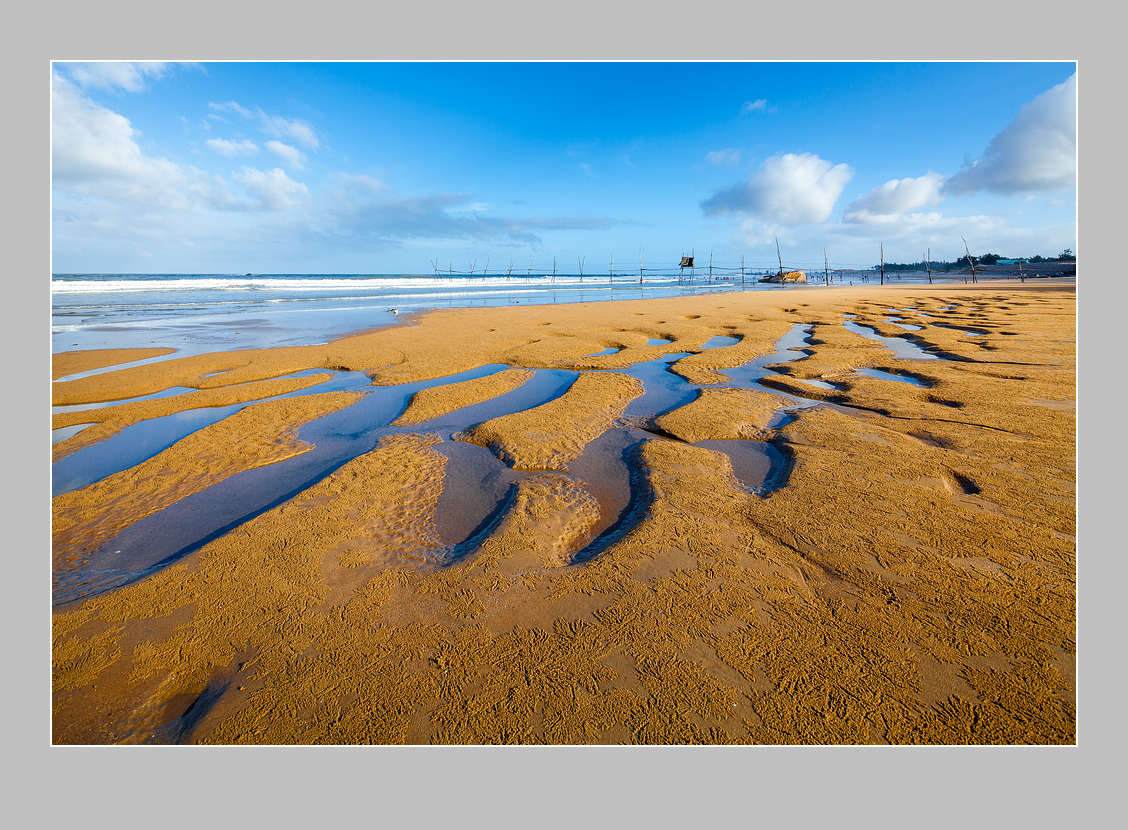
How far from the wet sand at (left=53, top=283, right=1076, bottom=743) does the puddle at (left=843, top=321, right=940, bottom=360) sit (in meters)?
4.42

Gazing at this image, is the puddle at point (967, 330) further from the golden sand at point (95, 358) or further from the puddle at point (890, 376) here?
the golden sand at point (95, 358)

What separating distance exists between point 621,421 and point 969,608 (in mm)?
4084

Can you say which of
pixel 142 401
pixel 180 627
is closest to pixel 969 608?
pixel 180 627

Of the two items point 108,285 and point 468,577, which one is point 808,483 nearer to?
point 468,577

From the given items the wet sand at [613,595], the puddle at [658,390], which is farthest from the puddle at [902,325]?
the wet sand at [613,595]

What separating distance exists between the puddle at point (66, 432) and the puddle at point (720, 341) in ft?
39.6

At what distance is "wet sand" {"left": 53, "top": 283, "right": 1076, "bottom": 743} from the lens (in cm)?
212

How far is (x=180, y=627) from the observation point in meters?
2.69

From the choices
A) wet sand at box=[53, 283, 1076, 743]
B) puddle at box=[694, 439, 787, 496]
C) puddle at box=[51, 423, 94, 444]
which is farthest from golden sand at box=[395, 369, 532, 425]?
puddle at box=[51, 423, 94, 444]

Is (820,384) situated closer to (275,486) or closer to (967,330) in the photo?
(275,486)

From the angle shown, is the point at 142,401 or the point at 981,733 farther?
the point at 142,401

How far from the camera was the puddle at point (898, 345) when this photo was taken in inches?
399

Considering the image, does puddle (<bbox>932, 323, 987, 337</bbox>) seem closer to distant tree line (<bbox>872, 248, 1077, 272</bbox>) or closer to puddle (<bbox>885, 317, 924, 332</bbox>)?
puddle (<bbox>885, 317, 924, 332</bbox>)

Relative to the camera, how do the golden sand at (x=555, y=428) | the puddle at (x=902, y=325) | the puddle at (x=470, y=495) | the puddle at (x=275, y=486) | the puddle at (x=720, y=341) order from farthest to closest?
the puddle at (x=902, y=325)
the puddle at (x=720, y=341)
the golden sand at (x=555, y=428)
the puddle at (x=470, y=495)
the puddle at (x=275, y=486)
